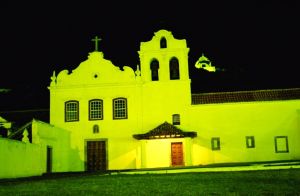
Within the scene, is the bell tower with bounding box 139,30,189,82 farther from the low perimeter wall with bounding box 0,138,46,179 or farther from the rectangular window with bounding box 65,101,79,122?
the low perimeter wall with bounding box 0,138,46,179

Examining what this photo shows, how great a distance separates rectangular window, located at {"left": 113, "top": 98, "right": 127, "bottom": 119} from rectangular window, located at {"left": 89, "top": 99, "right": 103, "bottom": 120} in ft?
2.95

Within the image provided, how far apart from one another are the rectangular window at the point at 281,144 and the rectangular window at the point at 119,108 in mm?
9495

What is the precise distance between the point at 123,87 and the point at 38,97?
7.60 meters

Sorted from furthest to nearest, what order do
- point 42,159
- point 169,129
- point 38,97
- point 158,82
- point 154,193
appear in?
point 38,97 → point 158,82 → point 169,129 → point 42,159 → point 154,193

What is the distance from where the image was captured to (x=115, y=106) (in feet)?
89.2

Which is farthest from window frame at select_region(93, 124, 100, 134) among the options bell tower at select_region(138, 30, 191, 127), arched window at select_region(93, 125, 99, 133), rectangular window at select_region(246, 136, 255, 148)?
rectangular window at select_region(246, 136, 255, 148)

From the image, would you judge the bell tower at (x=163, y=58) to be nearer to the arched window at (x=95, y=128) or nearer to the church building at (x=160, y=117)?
the church building at (x=160, y=117)

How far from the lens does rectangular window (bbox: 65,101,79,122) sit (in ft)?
89.7

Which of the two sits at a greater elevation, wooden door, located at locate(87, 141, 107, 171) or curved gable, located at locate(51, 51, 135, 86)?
curved gable, located at locate(51, 51, 135, 86)

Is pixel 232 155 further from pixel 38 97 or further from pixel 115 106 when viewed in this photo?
pixel 38 97

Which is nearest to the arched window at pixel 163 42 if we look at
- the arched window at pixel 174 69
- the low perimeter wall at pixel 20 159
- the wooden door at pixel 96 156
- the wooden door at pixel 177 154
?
the arched window at pixel 174 69

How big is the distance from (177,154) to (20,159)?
10717 millimetres

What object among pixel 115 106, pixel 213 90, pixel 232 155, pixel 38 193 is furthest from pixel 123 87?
pixel 38 193

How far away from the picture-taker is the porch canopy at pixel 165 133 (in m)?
25.0
